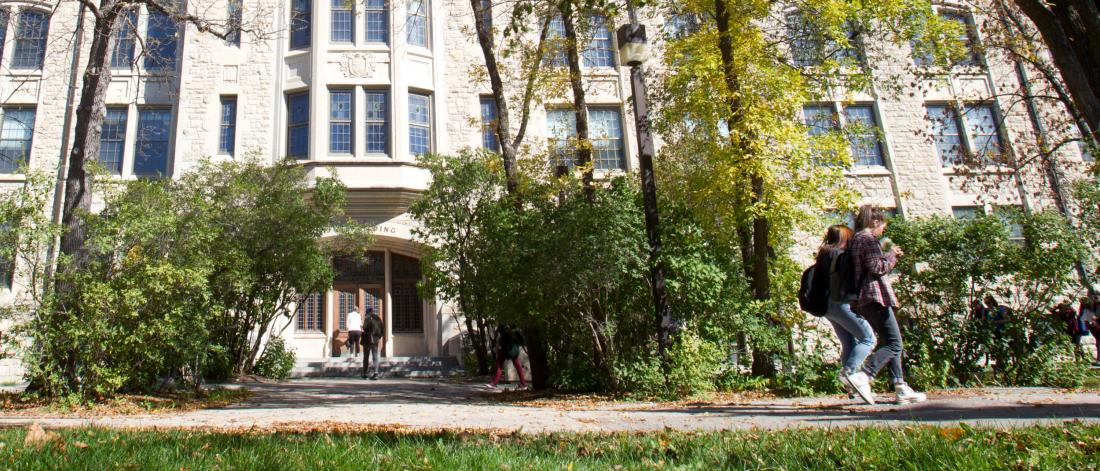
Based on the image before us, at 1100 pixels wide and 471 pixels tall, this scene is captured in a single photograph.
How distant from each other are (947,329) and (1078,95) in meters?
5.83

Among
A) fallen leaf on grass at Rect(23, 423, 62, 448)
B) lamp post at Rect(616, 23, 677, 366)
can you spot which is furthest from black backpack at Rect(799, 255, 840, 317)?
fallen leaf on grass at Rect(23, 423, 62, 448)

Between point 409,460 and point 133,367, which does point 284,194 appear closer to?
point 133,367

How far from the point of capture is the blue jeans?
6035 mm

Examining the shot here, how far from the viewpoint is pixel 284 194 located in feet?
44.9

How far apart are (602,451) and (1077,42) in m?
4.06

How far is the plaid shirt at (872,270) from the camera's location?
5953 mm

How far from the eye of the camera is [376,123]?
745 inches

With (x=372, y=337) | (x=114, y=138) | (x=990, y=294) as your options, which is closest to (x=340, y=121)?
(x=372, y=337)

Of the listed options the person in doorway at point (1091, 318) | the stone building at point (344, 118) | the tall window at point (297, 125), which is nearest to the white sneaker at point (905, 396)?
the person in doorway at point (1091, 318)

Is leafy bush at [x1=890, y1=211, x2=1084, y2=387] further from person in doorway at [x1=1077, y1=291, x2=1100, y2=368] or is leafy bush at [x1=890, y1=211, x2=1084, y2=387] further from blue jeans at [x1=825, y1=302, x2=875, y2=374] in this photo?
person in doorway at [x1=1077, y1=291, x2=1100, y2=368]

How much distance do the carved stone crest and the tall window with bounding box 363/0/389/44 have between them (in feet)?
2.55

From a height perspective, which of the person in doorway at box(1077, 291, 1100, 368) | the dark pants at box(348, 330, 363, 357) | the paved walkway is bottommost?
the paved walkway

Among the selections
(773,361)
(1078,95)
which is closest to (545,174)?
(773,361)

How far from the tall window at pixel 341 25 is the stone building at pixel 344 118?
0.04 metres
